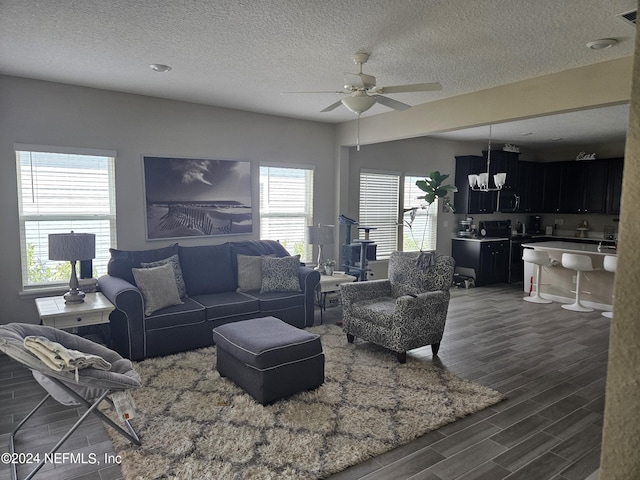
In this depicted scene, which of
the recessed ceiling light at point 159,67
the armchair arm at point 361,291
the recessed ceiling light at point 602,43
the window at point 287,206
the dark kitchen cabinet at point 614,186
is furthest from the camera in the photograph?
the dark kitchen cabinet at point 614,186

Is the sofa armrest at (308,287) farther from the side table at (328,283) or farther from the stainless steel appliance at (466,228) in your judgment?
the stainless steel appliance at (466,228)

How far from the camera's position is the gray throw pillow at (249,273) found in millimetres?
5035

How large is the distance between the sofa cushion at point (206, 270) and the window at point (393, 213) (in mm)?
2648

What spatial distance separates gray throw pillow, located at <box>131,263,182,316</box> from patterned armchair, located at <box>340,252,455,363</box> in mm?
1764

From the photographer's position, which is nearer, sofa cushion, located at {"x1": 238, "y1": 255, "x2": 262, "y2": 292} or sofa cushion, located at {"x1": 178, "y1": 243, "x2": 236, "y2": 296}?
sofa cushion, located at {"x1": 178, "y1": 243, "x2": 236, "y2": 296}

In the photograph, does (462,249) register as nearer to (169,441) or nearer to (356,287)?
(356,287)

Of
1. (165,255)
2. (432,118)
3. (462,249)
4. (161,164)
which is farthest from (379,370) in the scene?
(462,249)

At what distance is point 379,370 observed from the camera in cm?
389

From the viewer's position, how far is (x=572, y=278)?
6.71 metres

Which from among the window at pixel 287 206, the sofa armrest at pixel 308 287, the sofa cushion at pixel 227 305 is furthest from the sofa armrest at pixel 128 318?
the window at pixel 287 206

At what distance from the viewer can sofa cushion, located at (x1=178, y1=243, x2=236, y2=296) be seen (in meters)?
4.87

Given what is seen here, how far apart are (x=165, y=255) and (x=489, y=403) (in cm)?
355

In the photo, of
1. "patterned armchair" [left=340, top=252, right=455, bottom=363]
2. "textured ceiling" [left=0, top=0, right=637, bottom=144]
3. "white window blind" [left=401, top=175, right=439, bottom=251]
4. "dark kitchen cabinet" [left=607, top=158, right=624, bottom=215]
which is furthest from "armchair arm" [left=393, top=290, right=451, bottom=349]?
"dark kitchen cabinet" [left=607, top=158, right=624, bottom=215]

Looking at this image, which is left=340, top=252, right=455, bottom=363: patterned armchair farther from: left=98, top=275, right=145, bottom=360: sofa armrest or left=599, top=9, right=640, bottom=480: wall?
left=599, top=9, right=640, bottom=480: wall
